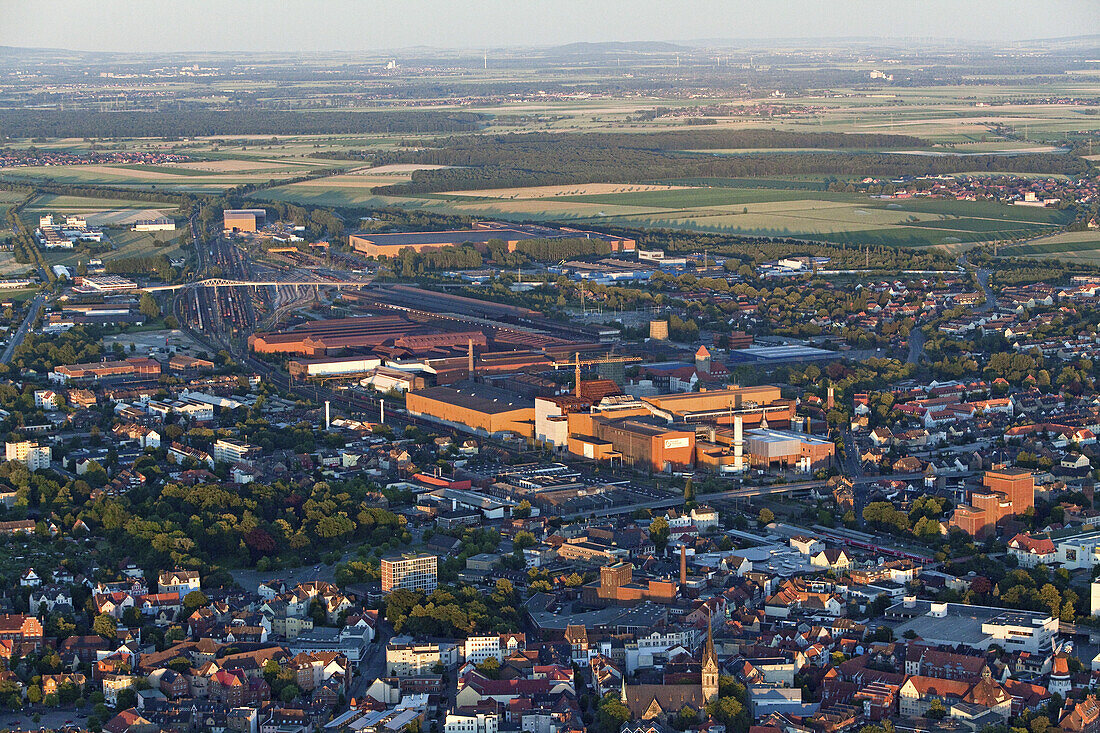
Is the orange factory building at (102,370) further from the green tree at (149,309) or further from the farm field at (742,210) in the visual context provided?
the farm field at (742,210)

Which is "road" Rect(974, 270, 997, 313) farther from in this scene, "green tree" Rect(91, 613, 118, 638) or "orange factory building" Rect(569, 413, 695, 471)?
"green tree" Rect(91, 613, 118, 638)

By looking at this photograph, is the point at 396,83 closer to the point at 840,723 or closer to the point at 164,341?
the point at 164,341

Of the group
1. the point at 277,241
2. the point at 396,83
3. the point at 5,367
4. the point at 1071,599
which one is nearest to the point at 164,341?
the point at 5,367

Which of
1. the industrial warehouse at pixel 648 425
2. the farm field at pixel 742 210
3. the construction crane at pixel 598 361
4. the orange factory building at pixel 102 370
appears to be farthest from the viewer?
the farm field at pixel 742 210

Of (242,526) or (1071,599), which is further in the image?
(242,526)

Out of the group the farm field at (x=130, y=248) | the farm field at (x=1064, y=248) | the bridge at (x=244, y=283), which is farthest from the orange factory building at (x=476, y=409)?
the farm field at (x=1064, y=248)

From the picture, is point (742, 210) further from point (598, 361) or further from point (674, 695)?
point (674, 695)
